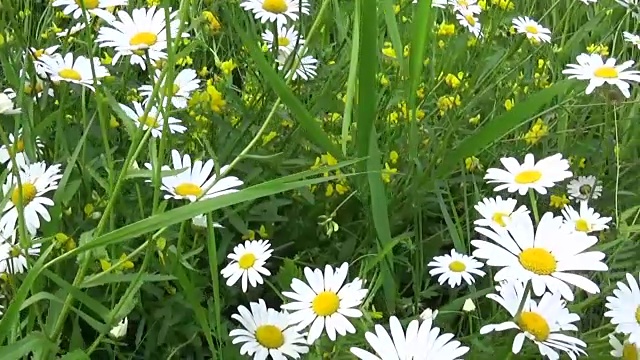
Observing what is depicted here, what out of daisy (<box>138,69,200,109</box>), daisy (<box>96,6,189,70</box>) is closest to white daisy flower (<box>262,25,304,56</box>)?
daisy (<box>138,69,200,109</box>)

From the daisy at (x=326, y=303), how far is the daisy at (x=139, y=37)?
293mm

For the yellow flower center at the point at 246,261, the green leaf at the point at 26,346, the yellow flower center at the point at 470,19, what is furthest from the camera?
the yellow flower center at the point at 470,19

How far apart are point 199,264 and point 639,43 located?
2.78 ft

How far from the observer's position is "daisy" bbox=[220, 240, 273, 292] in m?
0.82

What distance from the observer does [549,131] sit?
126cm

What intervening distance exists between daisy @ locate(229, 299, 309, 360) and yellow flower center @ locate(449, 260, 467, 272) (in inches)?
8.4

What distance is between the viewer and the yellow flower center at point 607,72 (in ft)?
3.39

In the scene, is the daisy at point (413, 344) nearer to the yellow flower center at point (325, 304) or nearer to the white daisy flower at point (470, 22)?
the yellow flower center at point (325, 304)

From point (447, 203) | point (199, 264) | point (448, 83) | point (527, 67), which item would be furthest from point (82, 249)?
point (527, 67)

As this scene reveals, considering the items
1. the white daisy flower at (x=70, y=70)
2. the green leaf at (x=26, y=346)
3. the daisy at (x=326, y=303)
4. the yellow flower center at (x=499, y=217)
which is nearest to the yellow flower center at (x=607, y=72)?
the yellow flower center at (x=499, y=217)

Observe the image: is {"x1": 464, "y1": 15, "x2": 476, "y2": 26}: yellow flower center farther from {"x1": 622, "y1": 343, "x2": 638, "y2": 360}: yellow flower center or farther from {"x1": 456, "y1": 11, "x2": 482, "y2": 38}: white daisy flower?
{"x1": 622, "y1": 343, "x2": 638, "y2": 360}: yellow flower center

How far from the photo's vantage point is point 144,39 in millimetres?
887

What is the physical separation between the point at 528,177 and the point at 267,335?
338 mm

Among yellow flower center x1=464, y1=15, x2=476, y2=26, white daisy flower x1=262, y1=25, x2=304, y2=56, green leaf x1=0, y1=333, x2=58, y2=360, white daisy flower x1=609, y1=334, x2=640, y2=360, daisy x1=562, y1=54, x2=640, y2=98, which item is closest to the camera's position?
green leaf x1=0, y1=333, x2=58, y2=360
